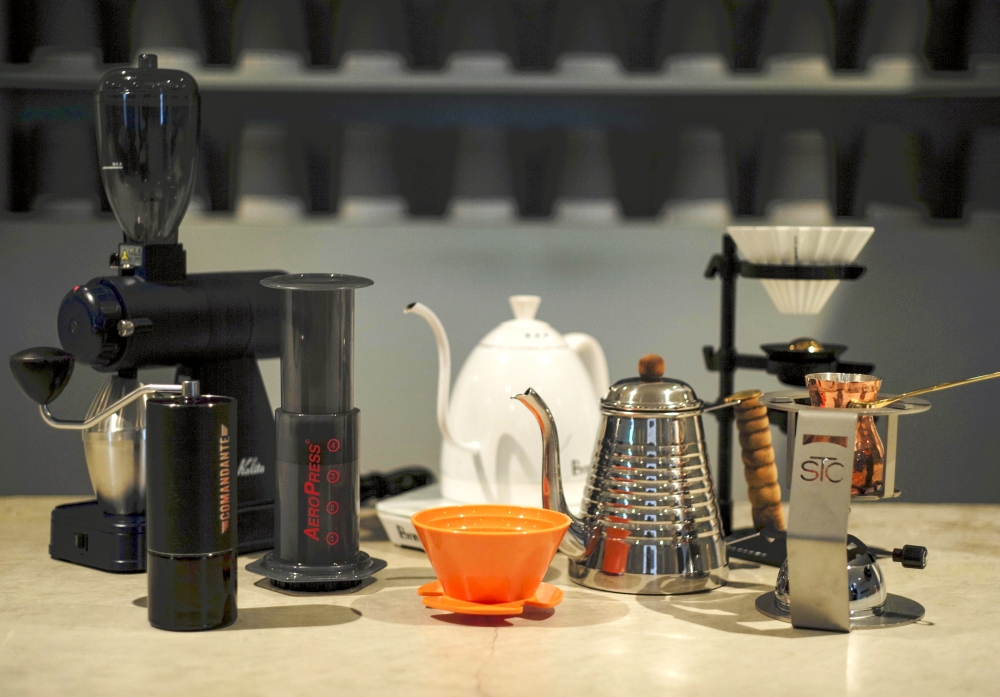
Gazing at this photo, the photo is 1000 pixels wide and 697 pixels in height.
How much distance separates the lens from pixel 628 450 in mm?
1107

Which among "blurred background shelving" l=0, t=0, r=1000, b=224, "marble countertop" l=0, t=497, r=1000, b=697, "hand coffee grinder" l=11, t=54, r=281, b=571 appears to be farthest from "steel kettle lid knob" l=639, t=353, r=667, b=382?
"blurred background shelving" l=0, t=0, r=1000, b=224

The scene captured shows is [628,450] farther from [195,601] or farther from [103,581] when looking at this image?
[103,581]

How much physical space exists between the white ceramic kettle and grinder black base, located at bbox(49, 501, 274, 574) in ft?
0.72

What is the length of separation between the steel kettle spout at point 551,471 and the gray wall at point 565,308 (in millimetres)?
626

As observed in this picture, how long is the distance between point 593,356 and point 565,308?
1.23ft

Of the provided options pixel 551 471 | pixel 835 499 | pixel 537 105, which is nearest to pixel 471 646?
pixel 551 471

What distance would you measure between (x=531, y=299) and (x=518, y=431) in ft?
0.55

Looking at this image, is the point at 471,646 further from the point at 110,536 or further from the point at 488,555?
the point at 110,536

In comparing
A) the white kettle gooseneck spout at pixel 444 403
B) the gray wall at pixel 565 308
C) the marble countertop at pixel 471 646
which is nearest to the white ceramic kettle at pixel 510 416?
the white kettle gooseneck spout at pixel 444 403

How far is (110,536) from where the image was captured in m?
1.17

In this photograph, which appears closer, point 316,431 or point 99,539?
point 316,431

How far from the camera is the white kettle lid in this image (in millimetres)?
1293

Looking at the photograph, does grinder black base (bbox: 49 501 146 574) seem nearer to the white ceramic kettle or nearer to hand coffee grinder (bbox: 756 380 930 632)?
the white ceramic kettle

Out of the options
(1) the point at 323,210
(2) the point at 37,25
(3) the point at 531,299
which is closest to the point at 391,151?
(1) the point at 323,210
